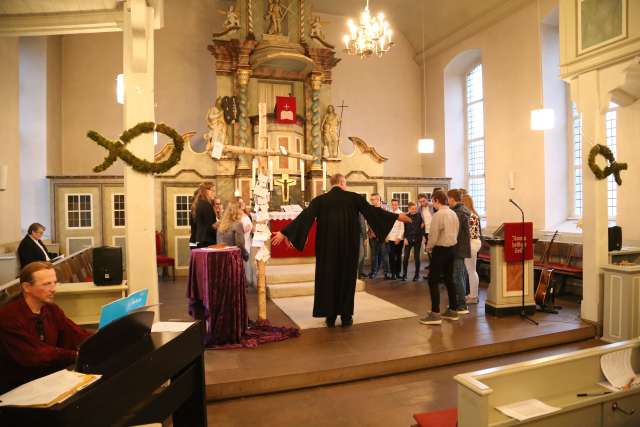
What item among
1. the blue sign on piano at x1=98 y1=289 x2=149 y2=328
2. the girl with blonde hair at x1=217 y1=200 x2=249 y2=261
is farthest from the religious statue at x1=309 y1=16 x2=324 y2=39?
the blue sign on piano at x1=98 y1=289 x2=149 y2=328

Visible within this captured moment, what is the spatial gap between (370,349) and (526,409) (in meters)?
2.21

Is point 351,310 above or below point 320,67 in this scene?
below

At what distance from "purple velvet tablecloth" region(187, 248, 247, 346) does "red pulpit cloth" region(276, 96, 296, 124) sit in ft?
22.2

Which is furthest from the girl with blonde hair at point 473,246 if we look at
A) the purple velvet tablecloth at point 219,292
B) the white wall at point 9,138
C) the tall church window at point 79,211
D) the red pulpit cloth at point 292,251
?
the tall church window at point 79,211

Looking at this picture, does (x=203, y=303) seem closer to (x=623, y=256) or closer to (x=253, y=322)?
(x=253, y=322)

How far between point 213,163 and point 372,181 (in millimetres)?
4017

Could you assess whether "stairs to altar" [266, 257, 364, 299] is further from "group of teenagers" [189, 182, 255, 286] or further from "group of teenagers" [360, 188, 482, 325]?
"group of teenagers" [360, 188, 482, 325]

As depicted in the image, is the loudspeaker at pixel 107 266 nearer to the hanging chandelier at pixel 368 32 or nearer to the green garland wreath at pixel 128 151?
the green garland wreath at pixel 128 151

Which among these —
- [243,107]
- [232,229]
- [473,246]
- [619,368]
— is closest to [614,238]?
[473,246]

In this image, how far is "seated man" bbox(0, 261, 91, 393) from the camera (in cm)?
250

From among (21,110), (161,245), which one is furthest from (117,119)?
(161,245)

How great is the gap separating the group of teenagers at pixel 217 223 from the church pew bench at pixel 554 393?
3.40m

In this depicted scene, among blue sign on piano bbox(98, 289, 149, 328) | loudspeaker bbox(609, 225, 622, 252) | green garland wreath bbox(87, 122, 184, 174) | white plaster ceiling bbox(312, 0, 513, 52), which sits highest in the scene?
white plaster ceiling bbox(312, 0, 513, 52)

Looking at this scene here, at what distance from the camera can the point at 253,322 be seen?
559 cm
